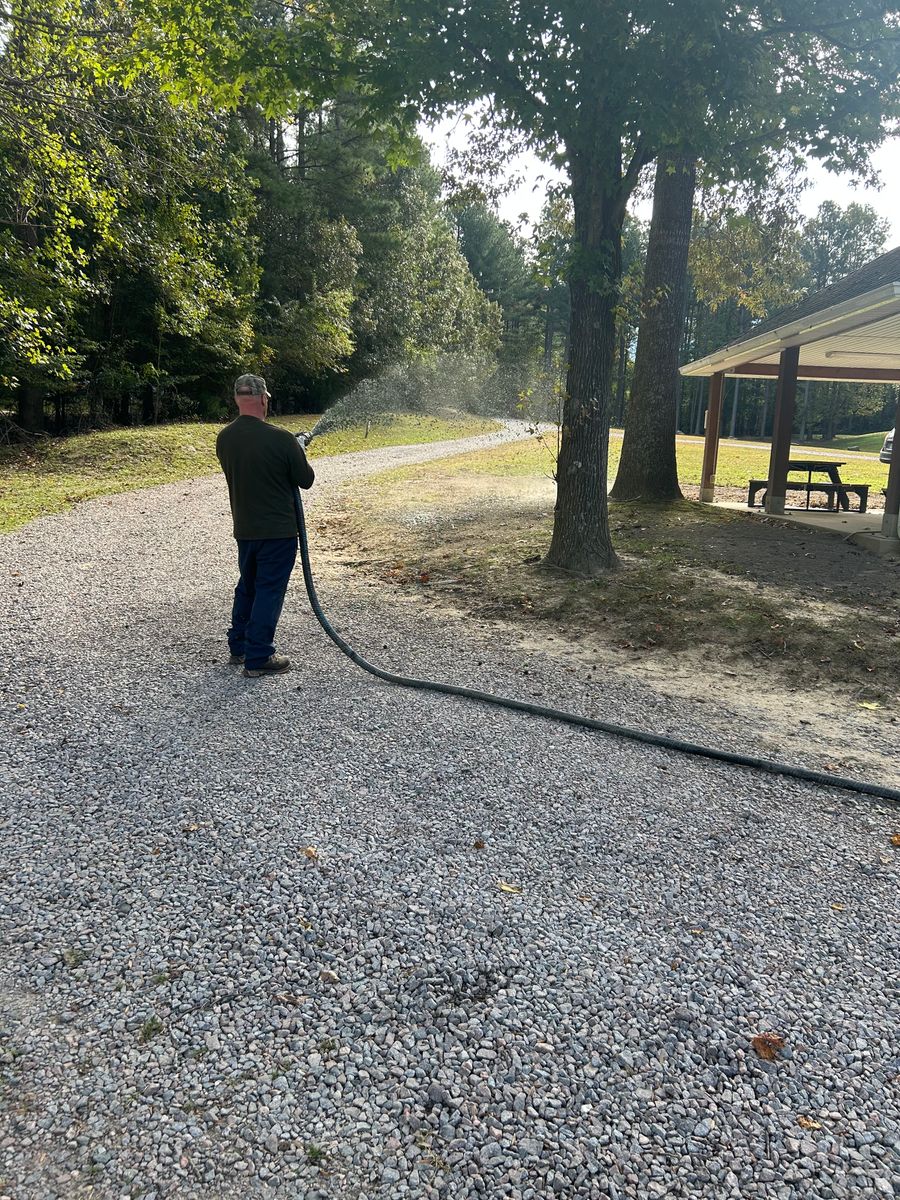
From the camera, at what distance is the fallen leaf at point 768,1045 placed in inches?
84.7

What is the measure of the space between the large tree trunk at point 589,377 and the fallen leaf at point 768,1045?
19.1ft

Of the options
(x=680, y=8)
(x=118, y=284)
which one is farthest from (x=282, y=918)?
(x=118, y=284)

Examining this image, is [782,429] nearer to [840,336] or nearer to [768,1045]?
[840,336]

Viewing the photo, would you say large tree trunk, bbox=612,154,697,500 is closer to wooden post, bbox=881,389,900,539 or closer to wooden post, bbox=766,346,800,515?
wooden post, bbox=766,346,800,515

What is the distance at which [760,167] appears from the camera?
7.32 meters

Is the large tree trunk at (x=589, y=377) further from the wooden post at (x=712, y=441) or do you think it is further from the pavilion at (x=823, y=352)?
the wooden post at (x=712, y=441)

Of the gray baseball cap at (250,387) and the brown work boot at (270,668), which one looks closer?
the gray baseball cap at (250,387)

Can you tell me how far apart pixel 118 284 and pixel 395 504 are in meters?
13.1

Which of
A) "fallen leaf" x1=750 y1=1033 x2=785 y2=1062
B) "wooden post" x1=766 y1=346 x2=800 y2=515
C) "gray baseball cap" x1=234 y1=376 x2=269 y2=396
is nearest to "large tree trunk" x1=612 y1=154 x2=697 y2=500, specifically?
"wooden post" x1=766 y1=346 x2=800 y2=515

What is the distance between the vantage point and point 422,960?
2.51 metres

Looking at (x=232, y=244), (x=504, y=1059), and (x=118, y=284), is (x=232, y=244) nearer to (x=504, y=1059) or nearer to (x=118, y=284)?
(x=118, y=284)

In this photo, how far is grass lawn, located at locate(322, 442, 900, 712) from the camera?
19.4ft

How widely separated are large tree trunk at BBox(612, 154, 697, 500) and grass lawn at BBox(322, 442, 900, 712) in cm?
68

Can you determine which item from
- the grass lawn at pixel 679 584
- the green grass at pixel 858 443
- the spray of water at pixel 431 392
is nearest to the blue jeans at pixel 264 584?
the grass lawn at pixel 679 584
